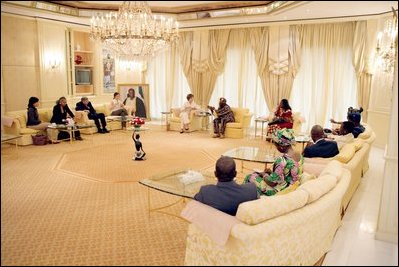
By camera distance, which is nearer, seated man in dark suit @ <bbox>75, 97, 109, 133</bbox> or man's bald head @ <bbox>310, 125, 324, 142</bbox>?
man's bald head @ <bbox>310, 125, 324, 142</bbox>

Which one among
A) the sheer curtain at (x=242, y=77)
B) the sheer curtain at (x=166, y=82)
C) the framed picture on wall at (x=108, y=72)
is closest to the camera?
the sheer curtain at (x=242, y=77)

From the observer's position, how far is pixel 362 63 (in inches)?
350

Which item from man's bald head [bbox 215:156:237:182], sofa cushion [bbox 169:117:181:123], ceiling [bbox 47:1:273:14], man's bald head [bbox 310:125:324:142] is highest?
ceiling [bbox 47:1:273:14]

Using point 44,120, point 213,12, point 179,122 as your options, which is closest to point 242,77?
point 179,122

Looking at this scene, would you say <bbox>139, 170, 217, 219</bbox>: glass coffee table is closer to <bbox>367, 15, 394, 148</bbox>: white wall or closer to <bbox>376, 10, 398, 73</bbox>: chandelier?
<bbox>376, 10, 398, 73</bbox>: chandelier

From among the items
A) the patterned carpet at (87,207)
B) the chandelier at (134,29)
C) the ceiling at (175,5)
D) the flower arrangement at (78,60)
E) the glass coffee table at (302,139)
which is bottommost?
the patterned carpet at (87,207)

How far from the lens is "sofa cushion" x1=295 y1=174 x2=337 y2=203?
316 cm

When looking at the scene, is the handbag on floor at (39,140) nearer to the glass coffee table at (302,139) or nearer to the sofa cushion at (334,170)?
the glass coffee table at (302,139)

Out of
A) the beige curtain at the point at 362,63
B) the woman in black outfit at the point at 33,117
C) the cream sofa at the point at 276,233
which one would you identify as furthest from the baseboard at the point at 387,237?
the woman in black outfit at the point at 33,117

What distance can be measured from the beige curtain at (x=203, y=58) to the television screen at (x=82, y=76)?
10.2 feet

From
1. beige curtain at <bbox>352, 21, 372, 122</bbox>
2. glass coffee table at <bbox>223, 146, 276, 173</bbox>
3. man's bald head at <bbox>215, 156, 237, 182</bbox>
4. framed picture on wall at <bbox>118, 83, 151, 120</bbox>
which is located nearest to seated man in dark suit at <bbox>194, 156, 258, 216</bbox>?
man's bald head at <bbox>215, 156, 237, 182</bbox>

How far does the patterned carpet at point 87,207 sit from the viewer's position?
328 centimetres

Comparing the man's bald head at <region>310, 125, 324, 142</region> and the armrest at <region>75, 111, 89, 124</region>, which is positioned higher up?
the man's bald head at <region>310, 125, 324, 142</region>

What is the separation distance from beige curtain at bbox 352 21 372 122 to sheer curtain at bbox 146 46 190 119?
5404 millimetres
